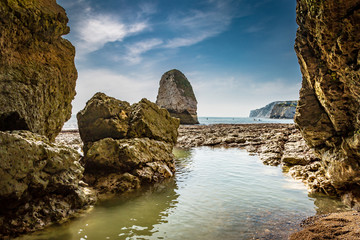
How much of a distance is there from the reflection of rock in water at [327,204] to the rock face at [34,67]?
34.9 feet

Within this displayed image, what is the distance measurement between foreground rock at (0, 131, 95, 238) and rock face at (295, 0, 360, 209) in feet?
28.9

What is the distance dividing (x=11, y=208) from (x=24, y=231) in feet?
2.32

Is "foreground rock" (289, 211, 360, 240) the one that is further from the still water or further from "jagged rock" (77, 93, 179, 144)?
"jagged rock" (77, 93, 179, 144)

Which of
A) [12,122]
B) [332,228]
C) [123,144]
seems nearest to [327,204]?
[332,228]

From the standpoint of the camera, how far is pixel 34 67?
26.3ft

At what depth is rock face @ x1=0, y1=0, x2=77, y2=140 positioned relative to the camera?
6707mm

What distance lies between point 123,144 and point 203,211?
543cm

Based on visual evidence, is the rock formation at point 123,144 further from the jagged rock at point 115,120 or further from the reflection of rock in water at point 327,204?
the reflection of rock in water at point 327,204

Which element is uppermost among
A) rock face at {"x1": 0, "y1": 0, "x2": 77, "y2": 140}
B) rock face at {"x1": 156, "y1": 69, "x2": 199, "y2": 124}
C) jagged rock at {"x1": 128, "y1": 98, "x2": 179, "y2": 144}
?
rock face at {"x1": 156, "y1": 69, "x2": 199, "y2": 124}

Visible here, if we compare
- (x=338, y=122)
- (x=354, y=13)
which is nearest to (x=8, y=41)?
(x=354, y=13)

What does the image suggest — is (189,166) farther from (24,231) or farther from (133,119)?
(24,231)

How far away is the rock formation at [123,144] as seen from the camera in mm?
10156

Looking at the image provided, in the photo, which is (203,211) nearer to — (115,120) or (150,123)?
(115,120)

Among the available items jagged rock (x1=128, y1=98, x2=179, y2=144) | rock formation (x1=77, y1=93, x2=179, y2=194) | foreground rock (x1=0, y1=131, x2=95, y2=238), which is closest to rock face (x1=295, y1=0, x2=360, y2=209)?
rock formation (x1=77, y1=93, x2=179, y2=194)
